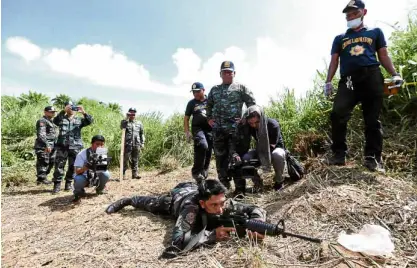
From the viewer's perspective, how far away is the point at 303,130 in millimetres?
4895

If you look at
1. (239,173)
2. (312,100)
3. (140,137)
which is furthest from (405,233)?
(140,137)

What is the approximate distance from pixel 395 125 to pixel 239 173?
211 cm

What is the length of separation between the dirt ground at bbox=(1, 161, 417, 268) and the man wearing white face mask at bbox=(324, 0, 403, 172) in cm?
36

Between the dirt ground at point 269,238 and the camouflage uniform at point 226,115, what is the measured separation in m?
0.65

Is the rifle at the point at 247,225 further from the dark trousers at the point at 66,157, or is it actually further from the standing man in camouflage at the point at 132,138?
the standing man in camouflage at the point at 132,138

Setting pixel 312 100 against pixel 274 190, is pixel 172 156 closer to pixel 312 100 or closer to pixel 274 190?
pixel 312 100

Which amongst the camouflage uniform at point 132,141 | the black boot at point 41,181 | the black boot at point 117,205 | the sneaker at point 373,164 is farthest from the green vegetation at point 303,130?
the black boot at point 117,205

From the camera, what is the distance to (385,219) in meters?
2.37

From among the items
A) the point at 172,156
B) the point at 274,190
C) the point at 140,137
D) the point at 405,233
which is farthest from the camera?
the point at 172,156

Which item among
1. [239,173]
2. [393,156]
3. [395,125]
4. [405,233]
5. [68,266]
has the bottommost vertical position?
[68,266]

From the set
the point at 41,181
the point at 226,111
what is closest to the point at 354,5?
the point at 226,111

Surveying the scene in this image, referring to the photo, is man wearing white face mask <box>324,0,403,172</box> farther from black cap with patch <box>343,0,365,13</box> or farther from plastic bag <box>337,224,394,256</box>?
plastic bag <box>337,224,394,256</box>

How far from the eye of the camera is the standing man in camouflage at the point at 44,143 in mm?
6410

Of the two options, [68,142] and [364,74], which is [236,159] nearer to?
[364,74]
